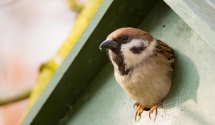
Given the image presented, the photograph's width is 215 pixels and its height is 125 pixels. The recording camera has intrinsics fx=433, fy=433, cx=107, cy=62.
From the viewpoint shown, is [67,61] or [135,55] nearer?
[135,55]

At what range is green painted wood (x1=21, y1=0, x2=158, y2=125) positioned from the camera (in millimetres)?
1875

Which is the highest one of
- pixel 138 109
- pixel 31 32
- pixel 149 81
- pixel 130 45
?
pixel 130 45

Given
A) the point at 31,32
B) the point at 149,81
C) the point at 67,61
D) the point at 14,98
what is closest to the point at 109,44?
the point at 149,81

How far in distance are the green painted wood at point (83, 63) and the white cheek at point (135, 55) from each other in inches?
7.2

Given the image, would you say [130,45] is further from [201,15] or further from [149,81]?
[201,15]

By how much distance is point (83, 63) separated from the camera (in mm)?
2004

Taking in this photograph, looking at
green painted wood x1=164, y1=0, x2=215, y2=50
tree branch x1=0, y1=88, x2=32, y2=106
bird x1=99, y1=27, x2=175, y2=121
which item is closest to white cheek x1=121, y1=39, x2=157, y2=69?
bird x1=99, y1=27, x2=175, y2=121

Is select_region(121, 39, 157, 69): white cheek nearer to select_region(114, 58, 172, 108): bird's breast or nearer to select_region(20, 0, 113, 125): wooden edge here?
select_region(114, 58, 172, 108): bird's breast

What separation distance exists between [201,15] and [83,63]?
76 centimetres

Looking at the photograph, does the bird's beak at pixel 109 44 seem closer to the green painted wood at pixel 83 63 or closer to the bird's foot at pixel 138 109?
the green painted wood at pixel 83 63

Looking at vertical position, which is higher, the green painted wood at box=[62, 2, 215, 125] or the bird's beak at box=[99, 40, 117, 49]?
the bird's beak at box=[99, 40, 117, 49]

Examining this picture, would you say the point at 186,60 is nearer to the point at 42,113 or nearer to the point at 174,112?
the point at 174,112

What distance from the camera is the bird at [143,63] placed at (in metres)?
1.71

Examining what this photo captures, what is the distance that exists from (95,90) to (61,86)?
0.18 metres
